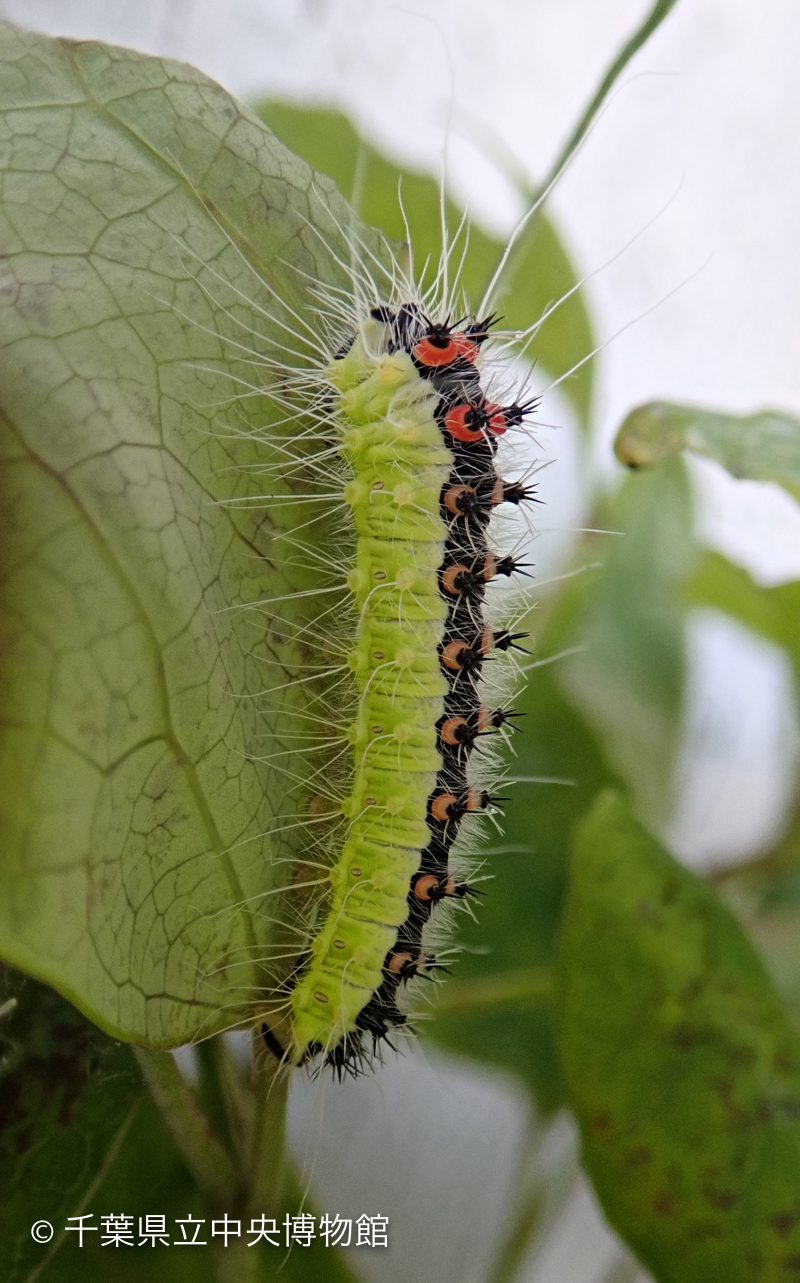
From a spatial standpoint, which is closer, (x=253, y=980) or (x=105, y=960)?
(x=105, y=960)

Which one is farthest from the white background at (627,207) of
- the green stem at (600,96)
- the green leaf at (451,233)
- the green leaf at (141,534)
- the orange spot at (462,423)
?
the green leaf at (141,534)

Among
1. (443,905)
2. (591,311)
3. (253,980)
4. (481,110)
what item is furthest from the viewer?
(481,110)

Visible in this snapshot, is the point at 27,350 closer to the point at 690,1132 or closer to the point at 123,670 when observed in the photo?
the point at 123,670

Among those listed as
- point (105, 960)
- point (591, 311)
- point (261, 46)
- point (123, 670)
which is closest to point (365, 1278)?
point (105, 960)

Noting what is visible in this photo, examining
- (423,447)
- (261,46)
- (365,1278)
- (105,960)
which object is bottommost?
(365,1278)

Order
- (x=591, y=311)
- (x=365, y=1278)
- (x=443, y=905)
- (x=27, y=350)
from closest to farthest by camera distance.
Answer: (x=27, y=350)
(x=443, y=905)
(x=365, y=1278)
(x=591, y=311)

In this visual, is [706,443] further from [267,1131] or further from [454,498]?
[267,1131]

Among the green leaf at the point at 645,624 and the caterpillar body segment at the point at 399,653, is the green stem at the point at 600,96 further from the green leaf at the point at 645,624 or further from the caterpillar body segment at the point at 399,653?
the green leaf at the point at 645,624

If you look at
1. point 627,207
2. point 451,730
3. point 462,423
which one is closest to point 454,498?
point 462,423
